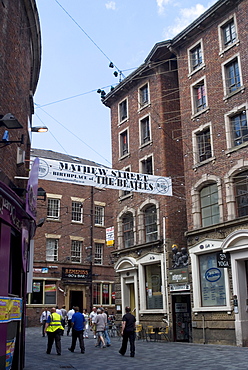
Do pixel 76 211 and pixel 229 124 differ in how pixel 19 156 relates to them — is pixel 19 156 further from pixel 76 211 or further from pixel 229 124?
pixel 76 211

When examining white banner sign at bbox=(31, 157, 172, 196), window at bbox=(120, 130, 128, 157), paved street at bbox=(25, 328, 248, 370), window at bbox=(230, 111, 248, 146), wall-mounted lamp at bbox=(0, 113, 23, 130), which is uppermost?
window at bbox=(120, 130, 128, 157)

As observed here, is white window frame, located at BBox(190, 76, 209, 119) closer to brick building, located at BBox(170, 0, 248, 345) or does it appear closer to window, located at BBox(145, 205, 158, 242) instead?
brick building, located at BBox(170, 0, 248, 345)

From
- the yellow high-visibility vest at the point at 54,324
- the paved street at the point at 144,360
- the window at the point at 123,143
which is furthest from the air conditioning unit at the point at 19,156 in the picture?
the window at the point at 123,143

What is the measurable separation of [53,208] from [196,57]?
793 inches

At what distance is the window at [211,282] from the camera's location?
806 inches

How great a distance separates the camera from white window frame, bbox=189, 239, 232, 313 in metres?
20.0

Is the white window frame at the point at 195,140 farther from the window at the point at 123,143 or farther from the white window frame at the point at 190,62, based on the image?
the window at the point at 123,143

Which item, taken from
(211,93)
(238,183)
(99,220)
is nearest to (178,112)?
(211,93)

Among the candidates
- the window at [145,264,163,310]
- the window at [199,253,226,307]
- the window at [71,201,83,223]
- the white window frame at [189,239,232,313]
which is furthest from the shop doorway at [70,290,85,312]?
Answer: the window at [199,253,226,307]

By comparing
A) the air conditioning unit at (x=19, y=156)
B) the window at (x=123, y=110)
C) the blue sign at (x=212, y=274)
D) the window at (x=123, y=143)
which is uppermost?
the window at (x=123, y=110)

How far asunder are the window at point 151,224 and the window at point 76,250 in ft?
46.8

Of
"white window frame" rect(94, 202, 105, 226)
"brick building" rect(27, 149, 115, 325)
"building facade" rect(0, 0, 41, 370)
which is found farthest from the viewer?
"white window frame" rect(94, 202, 105, 226)

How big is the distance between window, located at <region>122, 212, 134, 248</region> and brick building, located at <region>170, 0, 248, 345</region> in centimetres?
588

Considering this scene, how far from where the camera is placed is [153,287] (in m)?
25.3
